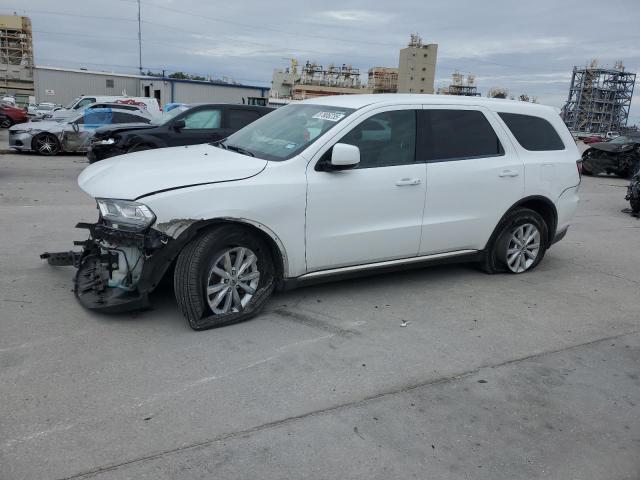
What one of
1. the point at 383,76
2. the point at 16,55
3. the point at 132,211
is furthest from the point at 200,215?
the point at 16,55

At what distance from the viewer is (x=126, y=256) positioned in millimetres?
4199

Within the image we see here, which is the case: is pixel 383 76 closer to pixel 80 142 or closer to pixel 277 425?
pixel 80 142

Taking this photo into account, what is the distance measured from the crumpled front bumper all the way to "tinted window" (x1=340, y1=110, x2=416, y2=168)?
1.77 m

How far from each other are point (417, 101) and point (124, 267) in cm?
302

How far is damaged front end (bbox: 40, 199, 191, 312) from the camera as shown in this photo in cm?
398

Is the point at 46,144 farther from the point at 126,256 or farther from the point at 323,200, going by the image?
the point at 323,200

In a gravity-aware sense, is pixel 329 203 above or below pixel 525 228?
above

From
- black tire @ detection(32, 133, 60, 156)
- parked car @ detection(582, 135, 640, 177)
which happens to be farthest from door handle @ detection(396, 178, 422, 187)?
parked car @ detection(582, 135, 640, 177)

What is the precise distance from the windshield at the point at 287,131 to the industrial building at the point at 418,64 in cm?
8237

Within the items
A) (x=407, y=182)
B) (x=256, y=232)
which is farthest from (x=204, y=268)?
(x=407, y=182)

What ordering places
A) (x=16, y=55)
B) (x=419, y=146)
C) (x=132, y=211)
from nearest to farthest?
(x=132, y=211) < (x=419, y=146) < (x=16, y=55)

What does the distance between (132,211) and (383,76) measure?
8858 cm

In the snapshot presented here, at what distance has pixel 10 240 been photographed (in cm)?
646

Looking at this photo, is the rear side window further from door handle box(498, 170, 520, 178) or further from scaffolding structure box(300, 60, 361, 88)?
scaffolding structure box(300, 60, 361, 88)
